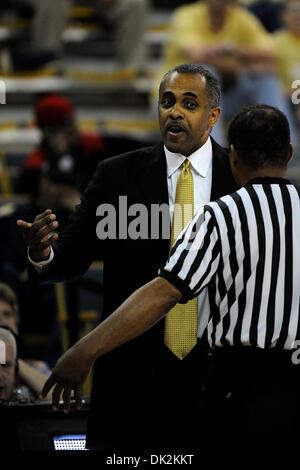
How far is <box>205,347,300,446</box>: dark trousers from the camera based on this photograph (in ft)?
7.67

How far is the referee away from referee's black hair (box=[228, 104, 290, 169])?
0.25 feet

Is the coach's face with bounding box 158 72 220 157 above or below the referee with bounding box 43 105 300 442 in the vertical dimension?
above

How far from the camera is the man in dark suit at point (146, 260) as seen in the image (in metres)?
2.58

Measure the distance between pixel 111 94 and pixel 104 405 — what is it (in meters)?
5.54

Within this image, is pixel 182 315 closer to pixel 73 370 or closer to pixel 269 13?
pixel 73 370

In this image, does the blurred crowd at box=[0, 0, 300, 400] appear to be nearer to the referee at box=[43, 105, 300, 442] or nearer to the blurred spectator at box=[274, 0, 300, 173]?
the blurred spectator at box=[274, 0, 300, 173]

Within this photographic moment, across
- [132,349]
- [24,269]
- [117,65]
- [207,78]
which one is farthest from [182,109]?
[117,65]

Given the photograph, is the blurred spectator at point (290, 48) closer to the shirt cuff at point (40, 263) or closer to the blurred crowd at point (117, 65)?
the blurred crowd at point (117, 65)

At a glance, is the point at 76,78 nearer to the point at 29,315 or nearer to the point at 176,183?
the point at 29,315

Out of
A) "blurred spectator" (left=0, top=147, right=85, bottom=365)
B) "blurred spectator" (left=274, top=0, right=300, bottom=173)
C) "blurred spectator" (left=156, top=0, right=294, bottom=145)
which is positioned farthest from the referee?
"blurred spectator" (left=274, top=0, right=300, bottom=173)

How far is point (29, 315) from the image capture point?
4.80m

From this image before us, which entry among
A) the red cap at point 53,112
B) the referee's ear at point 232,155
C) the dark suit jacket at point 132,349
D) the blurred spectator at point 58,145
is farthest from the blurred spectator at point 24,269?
the referee's ear at point 232,155

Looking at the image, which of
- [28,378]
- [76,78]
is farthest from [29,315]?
[76,78]

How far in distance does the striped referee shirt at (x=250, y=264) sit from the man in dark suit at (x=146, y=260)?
8.5 inches
